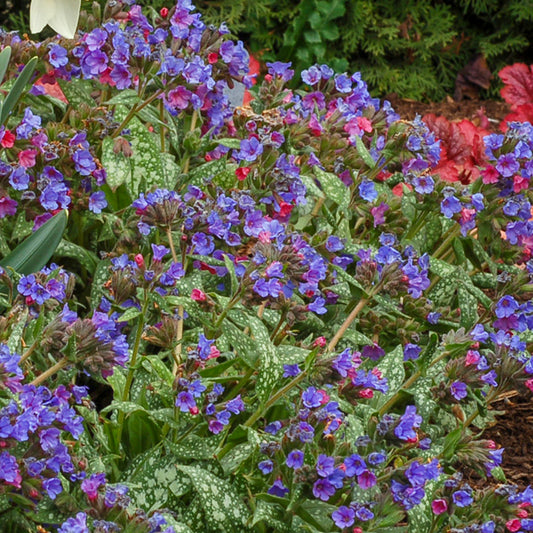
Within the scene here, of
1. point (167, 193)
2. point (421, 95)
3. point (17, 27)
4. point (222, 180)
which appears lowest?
point (421, 95)

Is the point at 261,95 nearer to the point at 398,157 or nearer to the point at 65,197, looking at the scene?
the point at 398,157

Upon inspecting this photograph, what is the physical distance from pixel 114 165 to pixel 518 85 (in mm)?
2476

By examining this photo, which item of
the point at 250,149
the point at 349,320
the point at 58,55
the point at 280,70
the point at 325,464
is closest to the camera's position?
the point at 325,464

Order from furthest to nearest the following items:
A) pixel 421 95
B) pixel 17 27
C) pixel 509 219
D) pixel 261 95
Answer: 1. pixel 421 95
2. pixel 17 27
3. pixel 261 95
4. pixel 509 219

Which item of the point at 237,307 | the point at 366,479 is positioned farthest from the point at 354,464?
the point at 237,307

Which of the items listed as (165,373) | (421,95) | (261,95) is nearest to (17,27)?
(421,95)

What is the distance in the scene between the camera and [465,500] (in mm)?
1543

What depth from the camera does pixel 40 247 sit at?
5.42 feet

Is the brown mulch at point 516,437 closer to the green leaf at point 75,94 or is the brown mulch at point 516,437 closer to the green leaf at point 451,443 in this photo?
the green leaf at point 451,443

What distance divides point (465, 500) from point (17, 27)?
12.0 ft

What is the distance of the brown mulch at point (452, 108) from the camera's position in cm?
489

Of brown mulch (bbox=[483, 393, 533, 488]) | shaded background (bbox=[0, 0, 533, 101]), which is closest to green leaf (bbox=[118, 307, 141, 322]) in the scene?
brown mulch (bbox=[483, 393, 533, 488])

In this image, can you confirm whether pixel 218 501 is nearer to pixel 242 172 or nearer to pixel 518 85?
pixel 242 172

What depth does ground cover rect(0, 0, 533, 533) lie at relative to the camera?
1477 millimetres
